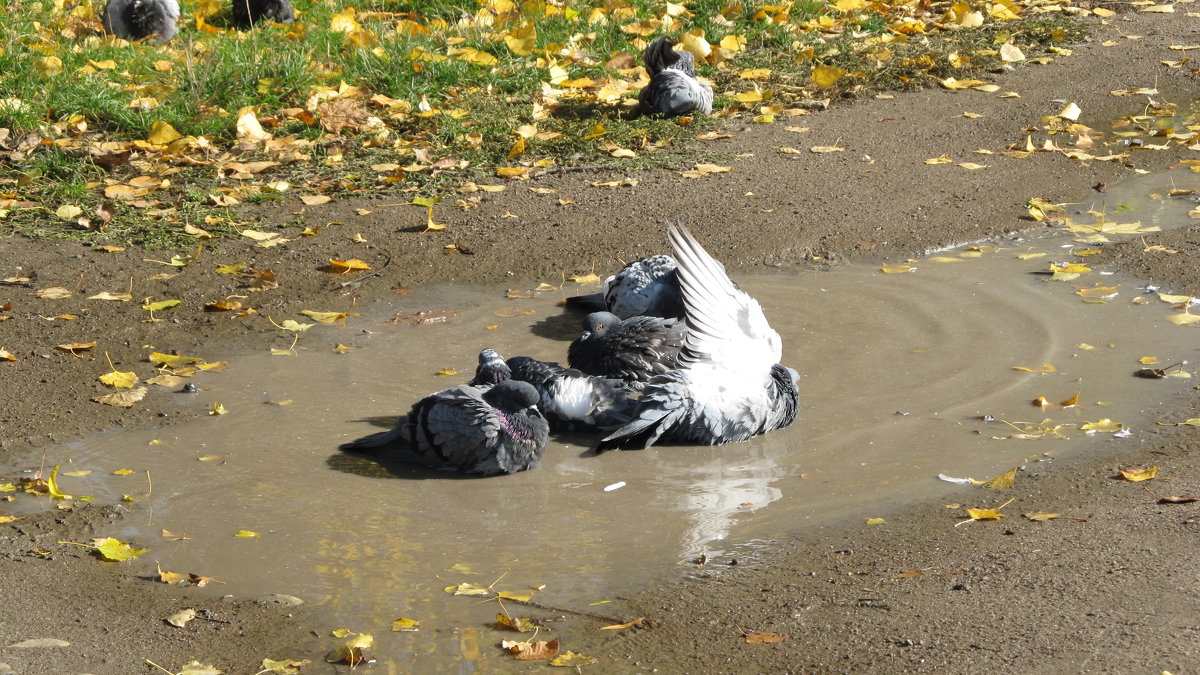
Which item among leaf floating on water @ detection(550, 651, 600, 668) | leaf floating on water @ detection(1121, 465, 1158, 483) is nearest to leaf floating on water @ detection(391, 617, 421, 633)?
leaf floating on water @ detection(550, 651, 600, 668)

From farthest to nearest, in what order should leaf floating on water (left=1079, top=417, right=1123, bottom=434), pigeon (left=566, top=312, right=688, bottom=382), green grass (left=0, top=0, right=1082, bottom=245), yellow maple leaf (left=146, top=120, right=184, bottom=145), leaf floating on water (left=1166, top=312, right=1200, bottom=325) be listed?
yellow maple leaf (left=146, top=120, right=184, bottom=145) → green grass (left=0, top=0, right=1082, bottom=245) → leaf floating on water (left=1166, top=312, right=1200, bottom=325) → pigeon (left=566, top=312, right=688, bottom=382) → leaf floating on water (left=1079, top=417, right=1123, bottom=434)

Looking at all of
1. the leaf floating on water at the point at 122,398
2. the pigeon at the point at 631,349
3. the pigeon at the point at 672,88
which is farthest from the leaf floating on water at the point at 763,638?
the pigeon at the point at 672,88

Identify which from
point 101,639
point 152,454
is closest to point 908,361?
point 152,454

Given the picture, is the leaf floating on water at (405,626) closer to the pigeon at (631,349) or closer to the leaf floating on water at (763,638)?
the leaf floating on water at (763,638)

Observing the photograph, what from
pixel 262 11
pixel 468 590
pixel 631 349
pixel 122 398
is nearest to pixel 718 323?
pixel 631 349

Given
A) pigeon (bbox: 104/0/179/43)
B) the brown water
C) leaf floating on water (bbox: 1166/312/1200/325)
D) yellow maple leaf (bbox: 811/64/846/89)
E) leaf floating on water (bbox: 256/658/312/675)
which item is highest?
pigeon (bbox: 104/0/179/43)

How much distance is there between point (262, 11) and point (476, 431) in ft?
24.1

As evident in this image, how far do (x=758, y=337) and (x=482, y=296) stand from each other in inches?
68.8

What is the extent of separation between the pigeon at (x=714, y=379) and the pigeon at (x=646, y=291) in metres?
0.65

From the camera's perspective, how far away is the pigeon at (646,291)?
18.5 ft

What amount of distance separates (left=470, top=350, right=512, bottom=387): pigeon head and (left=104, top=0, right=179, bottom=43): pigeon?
6.87 metres

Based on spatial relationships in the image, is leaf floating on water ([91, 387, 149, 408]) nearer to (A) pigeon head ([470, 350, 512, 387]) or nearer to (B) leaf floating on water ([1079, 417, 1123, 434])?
(A) pigeon head ([470, 350, 512, 387])

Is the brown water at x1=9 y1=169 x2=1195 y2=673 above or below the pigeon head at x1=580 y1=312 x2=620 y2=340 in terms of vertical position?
below

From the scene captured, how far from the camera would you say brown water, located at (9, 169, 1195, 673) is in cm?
380
